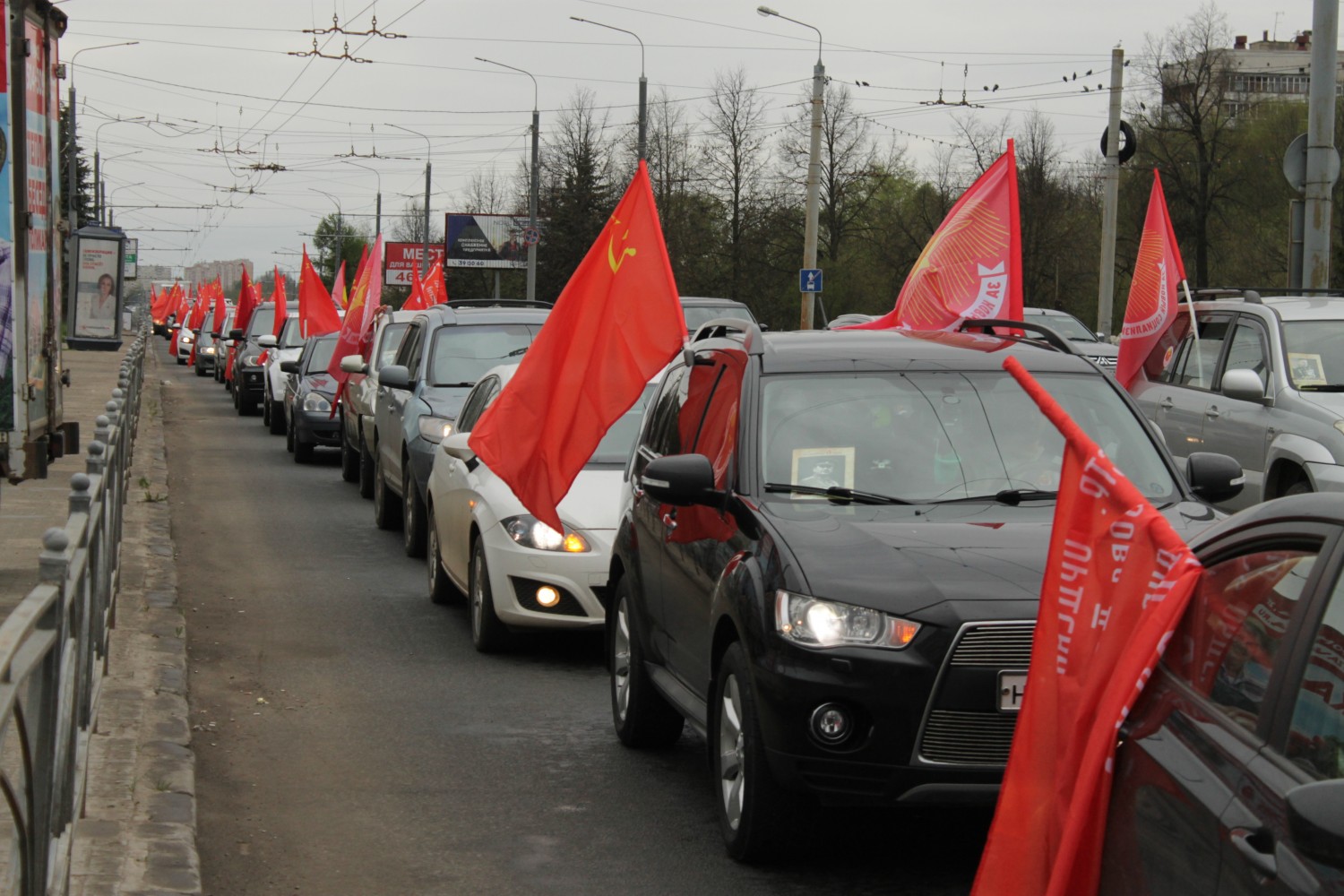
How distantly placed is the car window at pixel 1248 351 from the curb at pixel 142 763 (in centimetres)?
701

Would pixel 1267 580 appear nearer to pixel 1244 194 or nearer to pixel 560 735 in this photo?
pixel 560 735

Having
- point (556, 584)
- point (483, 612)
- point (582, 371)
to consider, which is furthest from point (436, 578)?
point (582, 371)

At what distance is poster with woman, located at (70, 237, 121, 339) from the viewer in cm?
1878

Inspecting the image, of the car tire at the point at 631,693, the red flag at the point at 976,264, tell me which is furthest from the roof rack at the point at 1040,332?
the red flag at the point at 976,264

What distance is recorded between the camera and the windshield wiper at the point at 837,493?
5941 mm

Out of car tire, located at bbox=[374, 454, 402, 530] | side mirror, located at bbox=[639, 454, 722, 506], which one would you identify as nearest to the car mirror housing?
side mirror, located at bbox=[639, 454, 722, 506]

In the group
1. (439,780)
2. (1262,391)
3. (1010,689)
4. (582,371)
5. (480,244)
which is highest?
(480,244)

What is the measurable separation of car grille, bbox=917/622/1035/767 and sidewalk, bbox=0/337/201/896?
2195mm

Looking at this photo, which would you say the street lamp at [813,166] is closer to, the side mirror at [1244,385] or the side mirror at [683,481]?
the side mirror at [1244,385]

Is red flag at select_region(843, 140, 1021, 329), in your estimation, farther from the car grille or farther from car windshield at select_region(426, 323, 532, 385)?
the car grille

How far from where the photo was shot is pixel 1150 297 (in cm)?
1327

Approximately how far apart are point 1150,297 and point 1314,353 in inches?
79.5

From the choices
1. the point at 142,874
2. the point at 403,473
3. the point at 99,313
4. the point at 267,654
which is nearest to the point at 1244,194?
the point at 99,313

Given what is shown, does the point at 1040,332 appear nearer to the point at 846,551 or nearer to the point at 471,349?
the point at 846,551
